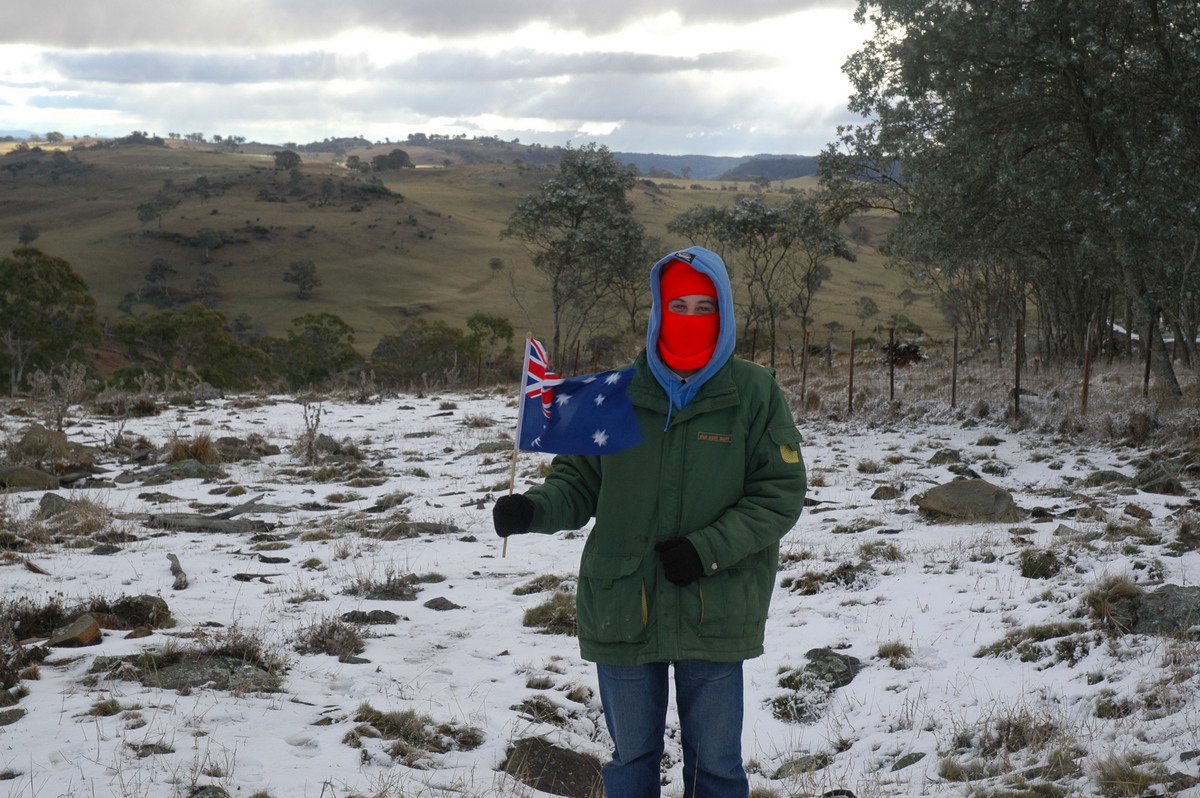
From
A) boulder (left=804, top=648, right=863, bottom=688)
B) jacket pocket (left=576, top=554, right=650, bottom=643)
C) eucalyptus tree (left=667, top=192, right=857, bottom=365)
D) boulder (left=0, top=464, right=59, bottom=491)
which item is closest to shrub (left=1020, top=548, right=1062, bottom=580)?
boulder (left=804, top=648, right=863, bottom=688)

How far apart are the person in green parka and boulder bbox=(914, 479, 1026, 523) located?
6.11 meters

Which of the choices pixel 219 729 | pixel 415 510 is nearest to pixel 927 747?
pixel 219 729

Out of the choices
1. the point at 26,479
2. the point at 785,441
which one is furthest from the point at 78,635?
the point at 26,479

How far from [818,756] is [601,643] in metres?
2.22

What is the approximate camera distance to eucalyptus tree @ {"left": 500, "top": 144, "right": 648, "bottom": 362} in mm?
33375

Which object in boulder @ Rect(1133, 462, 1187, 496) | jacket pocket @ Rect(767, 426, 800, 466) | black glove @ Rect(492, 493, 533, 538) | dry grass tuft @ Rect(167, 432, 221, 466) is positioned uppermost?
jacket pocket @ Rect(767, 426, 800, 466)

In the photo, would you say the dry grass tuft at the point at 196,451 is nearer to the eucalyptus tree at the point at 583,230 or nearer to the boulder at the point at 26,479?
the boulder at the point at 26,479

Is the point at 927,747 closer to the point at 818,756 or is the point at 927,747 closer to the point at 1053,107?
the point at 818,756

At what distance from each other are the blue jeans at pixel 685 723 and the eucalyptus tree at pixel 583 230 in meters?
29.8

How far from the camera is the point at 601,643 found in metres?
2.52

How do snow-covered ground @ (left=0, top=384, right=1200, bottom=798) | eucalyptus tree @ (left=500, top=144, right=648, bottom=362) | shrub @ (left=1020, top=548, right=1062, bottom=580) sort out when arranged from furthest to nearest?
1. eucalyptus tree @ (left=500, top=144, right=648, bottom=362)
2. shrub @ (left=1020, top=548, right=1062, bottom=580)
3. snow-covered ground @ (left=0, top=384, right=1200, bottom=798)

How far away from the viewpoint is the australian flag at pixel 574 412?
2.64m

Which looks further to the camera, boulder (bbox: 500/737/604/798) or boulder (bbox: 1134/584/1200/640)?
boulder (bbox: 1134/584/1200/640)

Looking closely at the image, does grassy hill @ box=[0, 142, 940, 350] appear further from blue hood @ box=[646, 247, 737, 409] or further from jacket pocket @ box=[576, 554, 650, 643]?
jacket pocket @ box=[576, 554, 650, 643]
